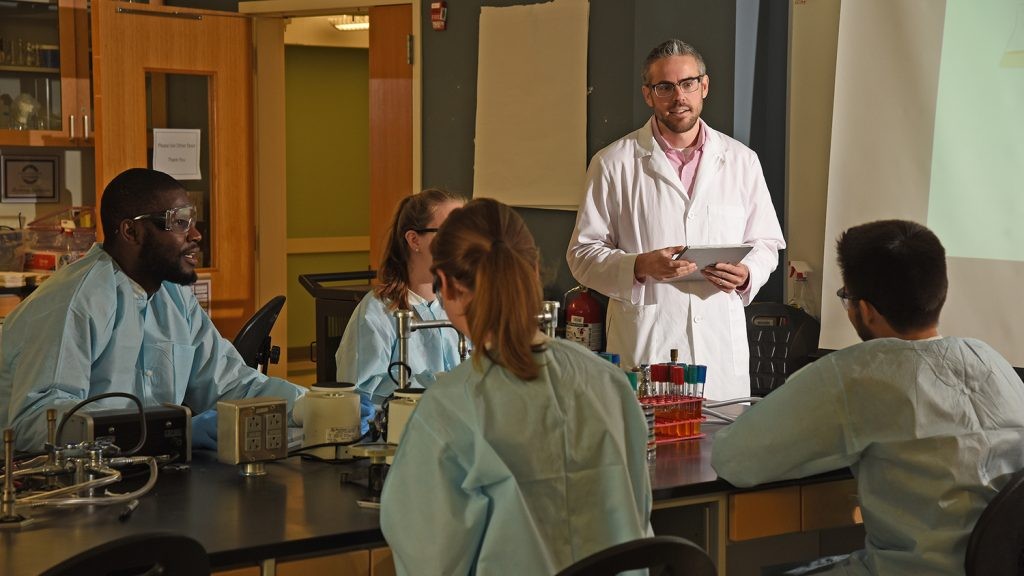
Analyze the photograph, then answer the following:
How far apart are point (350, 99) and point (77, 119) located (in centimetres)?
291

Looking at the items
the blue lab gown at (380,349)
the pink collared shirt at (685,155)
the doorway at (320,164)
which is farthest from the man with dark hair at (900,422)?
the doorway at (320,164)

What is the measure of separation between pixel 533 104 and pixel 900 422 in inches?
111

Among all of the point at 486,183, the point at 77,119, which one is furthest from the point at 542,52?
the point at 77,119

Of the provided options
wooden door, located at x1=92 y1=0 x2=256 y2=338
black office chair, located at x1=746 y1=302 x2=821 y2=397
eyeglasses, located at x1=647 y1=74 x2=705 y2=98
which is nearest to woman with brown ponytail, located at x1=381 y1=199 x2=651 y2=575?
eyeglasses, located at x1=647 y1=74 x2=705 y2=98

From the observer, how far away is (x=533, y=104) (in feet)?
15.2

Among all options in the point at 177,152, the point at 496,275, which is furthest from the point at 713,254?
the point at 177,152

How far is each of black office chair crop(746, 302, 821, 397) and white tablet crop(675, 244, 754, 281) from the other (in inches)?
35.7

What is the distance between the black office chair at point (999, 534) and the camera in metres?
1.92

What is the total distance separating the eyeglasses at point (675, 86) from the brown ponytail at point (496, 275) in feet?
5.61

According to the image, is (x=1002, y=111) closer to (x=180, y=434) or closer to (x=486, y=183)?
(x=486, y=183)

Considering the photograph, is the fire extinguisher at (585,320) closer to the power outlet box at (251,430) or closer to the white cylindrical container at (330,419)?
the white cylindrical container at (330,419)

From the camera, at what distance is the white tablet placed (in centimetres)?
295

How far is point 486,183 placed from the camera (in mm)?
4824

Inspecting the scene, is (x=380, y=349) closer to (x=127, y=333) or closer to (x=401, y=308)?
(x=401, y=308)
